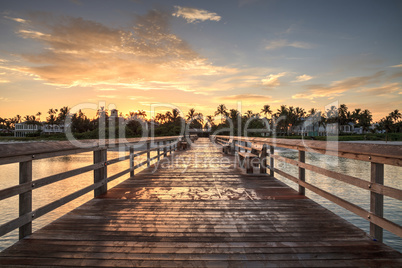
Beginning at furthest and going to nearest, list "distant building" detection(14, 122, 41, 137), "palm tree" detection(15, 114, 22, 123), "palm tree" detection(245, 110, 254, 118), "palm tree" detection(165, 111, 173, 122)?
"palm tree" detection(15, 114, 22, 123), "distant building" detection(14, 122, 41, 137), "palm tree" detection(245, 110, 254, 118), "palm tree" detection(165, 111, 173, 122)

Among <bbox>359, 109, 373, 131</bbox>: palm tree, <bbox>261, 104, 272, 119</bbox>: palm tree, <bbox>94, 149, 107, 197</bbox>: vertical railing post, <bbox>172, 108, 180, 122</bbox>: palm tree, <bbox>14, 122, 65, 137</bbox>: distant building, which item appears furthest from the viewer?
<bbox>261, 104, 272, 119</bbox>: palm tree

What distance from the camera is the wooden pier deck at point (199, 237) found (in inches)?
88.7

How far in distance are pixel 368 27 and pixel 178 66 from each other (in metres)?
15.9

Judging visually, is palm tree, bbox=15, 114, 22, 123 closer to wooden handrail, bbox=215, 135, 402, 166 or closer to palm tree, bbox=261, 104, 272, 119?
palm tree, bbox=261, 104, 272, 119

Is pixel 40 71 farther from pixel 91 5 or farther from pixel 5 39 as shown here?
pixel 91 5

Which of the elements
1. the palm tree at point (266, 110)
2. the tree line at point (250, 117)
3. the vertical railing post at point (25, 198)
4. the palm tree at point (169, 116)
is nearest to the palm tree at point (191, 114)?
the tree line at point (250, 117)

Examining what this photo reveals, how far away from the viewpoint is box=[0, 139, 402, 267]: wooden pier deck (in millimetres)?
2254

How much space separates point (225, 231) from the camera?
2.98m

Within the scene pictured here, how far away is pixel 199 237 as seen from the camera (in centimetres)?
279

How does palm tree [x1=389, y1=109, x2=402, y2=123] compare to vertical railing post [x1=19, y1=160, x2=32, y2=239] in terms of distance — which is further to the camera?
palm tree [x1=389, y1=109, x2=402, y2=123]

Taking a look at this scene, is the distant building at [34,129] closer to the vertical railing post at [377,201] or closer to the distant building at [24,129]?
the distant building at [24,129]

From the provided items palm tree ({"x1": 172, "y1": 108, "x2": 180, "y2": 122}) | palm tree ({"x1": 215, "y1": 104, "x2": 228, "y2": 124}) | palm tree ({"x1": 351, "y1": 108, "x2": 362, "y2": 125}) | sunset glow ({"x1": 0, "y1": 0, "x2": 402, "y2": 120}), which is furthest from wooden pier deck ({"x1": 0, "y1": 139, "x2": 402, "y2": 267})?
palm tree ({"x1": 351, "y1": 108, "x2": 362, "y2": 125})

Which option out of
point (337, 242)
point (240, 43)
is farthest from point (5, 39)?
point (337, 242)

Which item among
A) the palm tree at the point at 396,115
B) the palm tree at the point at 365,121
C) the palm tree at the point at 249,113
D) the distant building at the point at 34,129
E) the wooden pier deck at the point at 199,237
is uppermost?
the palm tree at the point at 249,113
